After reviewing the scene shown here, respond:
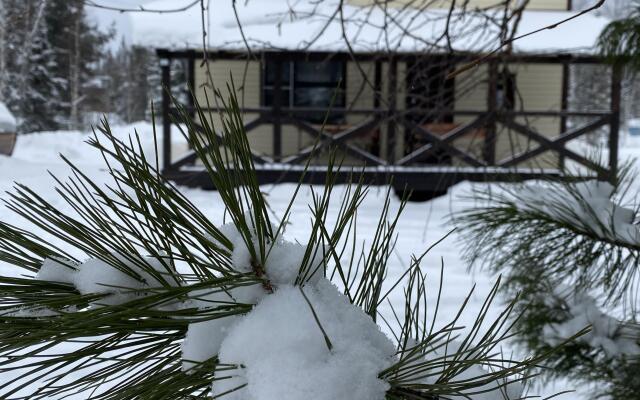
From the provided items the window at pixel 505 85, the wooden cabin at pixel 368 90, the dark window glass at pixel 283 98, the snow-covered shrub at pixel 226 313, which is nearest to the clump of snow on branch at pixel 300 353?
the snow-covered shrub at pixel 226 313

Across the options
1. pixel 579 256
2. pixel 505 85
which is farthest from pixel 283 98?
pixel 579 256

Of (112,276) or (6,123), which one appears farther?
(6,123)

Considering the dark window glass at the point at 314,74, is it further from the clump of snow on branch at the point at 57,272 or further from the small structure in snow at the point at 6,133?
the clump of snow on branch at the point at 57,272

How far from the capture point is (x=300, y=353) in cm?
63

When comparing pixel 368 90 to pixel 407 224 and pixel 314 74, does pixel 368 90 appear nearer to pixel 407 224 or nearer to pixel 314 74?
pixel 314 74

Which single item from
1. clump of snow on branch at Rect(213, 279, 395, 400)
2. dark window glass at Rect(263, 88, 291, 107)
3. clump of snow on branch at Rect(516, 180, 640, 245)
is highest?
dark window glass at Rect(263, 88, 291, 107)

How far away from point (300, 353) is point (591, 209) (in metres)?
1.76

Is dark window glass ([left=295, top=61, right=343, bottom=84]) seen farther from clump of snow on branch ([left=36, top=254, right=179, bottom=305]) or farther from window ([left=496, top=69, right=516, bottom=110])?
clump of snow on branch ([left=36, top=254, right=179, bottom=305])

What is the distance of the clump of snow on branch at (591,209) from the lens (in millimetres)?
2092

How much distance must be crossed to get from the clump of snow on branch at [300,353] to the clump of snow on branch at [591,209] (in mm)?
1632

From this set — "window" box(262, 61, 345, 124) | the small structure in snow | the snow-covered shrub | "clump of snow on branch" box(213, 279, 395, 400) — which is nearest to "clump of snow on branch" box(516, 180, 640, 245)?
the snow-covered shrub

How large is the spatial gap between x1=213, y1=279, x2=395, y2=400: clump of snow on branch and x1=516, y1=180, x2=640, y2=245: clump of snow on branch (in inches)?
64.3

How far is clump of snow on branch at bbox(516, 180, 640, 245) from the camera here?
2.09 m

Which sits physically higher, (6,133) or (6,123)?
(6,123)
